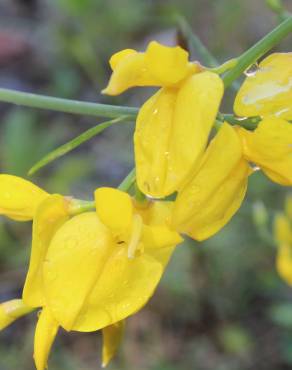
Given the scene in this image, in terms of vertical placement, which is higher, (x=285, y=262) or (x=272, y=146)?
(x=272, y=146)

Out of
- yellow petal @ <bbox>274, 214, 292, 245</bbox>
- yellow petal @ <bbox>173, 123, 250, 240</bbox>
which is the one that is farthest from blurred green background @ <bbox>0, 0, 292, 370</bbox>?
yellow petal @ <bbox>173, 123, 250, 240</bbox>

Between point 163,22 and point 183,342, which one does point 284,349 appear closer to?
point 183,342

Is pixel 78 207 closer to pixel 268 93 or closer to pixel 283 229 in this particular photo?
pixel 268 93

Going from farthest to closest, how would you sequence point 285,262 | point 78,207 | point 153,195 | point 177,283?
point 177,283 < point 285,262 < point 78,207 < point 153,195

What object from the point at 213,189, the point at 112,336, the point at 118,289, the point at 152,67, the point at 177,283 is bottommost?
the point at 177,283

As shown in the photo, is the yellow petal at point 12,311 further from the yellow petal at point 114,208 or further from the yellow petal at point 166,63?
the yellow petal at point 166,63

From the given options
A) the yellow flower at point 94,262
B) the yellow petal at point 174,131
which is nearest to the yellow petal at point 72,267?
the yellow flower at point 94,262

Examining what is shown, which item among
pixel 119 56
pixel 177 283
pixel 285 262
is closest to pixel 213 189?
pixel 119 56
